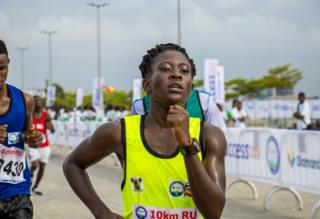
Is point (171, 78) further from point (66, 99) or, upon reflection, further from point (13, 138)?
point (66, 99)

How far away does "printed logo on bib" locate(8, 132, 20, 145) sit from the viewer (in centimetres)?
485

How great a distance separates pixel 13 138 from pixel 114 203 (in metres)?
6.17

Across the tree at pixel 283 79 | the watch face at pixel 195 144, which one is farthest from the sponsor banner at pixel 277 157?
the tree at pixel 283 79

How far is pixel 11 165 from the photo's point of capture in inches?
193

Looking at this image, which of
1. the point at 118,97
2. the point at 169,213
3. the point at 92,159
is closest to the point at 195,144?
the point at 169,213

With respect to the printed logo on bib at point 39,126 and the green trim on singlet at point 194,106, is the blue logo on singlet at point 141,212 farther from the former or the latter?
the printed logo on bib at point 39,126

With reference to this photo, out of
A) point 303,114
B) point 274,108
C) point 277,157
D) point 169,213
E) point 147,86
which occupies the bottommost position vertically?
point 277,157

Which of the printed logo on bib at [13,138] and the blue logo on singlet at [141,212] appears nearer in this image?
the blue logo on singlet at [141,212]

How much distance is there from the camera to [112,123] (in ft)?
10.5

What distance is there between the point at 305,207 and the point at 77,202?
3.49 meters

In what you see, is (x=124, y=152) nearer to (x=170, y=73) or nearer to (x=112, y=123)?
(x=112, y=123)

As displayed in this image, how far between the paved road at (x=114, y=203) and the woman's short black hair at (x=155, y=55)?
21.0 feet

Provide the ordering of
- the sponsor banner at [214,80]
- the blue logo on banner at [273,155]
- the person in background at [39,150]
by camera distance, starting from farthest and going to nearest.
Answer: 1. the sponsor banner at [214,80]
2. the person in background at [39,150]
3. the blue logo on banner at [273,155]

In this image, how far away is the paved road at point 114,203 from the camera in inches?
386
